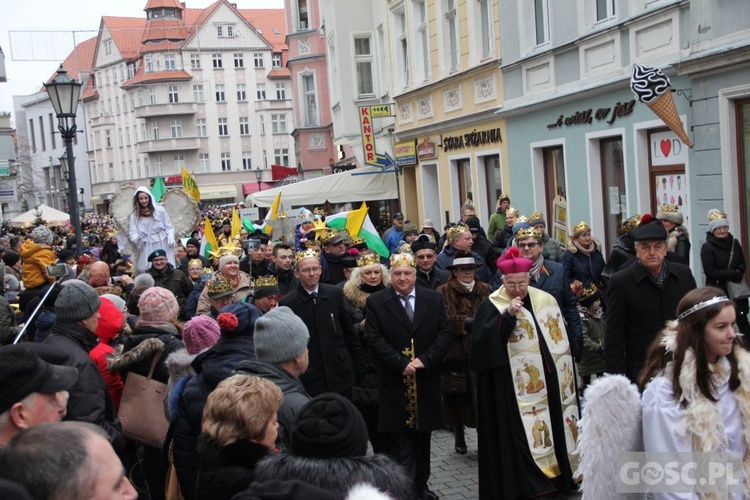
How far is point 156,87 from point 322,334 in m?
75.4

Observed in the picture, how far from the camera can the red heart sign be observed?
1322 centimetres

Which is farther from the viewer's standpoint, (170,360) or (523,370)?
(523,370)

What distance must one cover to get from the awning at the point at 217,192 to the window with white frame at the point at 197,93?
7760 millimetres

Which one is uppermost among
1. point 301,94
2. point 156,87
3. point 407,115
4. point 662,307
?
point 156,87

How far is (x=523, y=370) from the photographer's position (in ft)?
20.6

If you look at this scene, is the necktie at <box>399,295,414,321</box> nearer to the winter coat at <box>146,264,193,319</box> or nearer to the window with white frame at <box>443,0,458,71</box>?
the winter coat at <box>146,264,193,319</box>

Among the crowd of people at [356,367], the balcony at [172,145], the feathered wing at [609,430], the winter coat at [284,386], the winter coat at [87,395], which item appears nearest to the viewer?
the crowd of people at [356,367]

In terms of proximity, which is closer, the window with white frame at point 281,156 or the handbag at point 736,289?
the handbag at point 736,289

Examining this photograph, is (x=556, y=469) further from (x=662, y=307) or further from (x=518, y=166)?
(x=518, y=166)

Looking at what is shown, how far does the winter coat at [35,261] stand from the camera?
10180 millimetres

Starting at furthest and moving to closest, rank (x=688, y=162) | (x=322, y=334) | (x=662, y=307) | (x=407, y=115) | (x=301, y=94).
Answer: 1. (x=301, y=94)
2. (x=407, y=115)
3. (x=688, y=162)
4. (x=322, y=334)
5. (x=662, y=307)

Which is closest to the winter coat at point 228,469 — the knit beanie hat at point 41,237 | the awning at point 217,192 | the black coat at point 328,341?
the black coat at point 328,341

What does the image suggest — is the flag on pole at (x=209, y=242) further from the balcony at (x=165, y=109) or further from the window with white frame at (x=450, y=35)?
the balcony at (x=165, y=109)

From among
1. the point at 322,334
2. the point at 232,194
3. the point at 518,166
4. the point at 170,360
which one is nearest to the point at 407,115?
the point at 518,166
